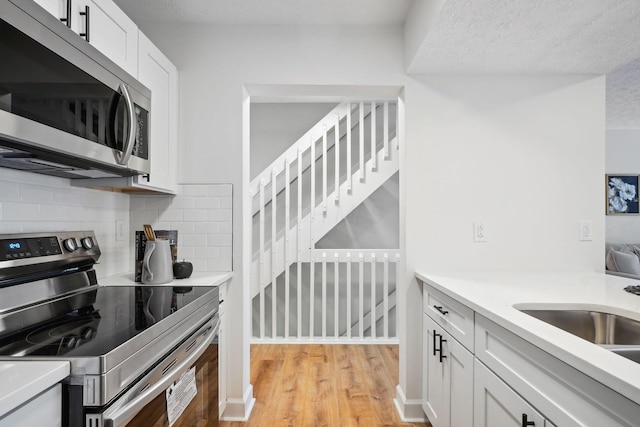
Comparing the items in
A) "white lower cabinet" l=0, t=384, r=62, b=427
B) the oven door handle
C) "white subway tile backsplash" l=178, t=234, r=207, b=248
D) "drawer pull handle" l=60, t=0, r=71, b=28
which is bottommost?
the oven door handle

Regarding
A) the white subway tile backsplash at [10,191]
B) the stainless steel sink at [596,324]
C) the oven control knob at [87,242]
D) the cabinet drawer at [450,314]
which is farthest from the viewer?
the oven control knob at [87,242]

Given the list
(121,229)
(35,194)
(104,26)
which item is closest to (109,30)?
(104,26)

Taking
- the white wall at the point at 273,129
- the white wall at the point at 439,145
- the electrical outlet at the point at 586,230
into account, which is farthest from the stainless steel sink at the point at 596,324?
the white wall at the point at 273,129

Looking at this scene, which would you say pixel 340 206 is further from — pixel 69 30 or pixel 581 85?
pixel 69 30

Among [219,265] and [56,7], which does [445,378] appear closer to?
[219,265]

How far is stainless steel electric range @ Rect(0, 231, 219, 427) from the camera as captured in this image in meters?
0.89

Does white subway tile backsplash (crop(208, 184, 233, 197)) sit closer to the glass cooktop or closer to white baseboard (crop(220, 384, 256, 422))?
the glass cooktop

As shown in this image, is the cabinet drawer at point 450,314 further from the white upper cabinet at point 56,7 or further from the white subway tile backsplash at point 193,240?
the white upper cabinet at point 56,7

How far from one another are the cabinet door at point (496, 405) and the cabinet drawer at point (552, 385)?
0.08 feet

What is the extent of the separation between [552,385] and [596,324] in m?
0.59

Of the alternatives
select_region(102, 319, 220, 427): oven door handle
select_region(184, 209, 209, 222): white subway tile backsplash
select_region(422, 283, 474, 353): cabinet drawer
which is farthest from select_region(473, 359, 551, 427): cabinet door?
select_region(184, 209, 209, 222): white subway tile backsplash

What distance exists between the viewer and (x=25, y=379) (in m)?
0.76

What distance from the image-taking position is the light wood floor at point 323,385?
2264mm

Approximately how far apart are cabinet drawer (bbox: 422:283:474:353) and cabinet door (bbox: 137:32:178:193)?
5.15 feet
